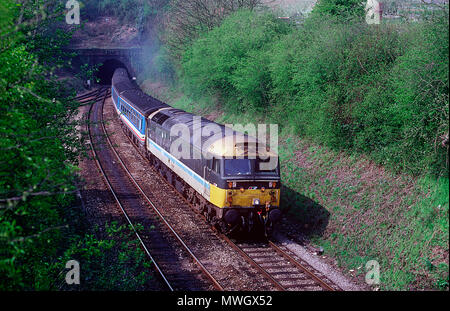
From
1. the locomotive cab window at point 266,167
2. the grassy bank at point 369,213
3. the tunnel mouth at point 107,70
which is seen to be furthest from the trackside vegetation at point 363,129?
the tunnel mouth at point 107,70

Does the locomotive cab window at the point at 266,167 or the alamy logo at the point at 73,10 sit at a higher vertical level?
the alamy logo at the point at 73,10

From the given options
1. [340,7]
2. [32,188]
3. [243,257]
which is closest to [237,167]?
[243,257]

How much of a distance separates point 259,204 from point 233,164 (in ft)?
5.37

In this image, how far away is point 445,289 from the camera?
34.4 ft

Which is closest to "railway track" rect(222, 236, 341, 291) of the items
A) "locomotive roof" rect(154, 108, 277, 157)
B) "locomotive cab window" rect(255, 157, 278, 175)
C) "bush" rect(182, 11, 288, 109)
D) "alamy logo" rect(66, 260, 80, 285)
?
"locomotive cab window" rect(255, 157, 278, 175)

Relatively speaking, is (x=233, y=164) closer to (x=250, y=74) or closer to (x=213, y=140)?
(x=213, y=140)

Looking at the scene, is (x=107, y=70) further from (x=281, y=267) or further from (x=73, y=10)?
(x=281, y=267)

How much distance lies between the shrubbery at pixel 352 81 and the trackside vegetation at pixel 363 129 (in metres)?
0.05

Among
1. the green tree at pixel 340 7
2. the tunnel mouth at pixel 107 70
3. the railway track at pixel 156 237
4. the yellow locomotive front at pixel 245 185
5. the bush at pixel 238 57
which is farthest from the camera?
the tunnel mouth at pixel 107 70

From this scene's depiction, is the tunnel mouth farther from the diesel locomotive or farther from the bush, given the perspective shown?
the diesel locomotive

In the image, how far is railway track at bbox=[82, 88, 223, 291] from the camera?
493 inches

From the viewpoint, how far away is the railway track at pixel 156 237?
493 inches

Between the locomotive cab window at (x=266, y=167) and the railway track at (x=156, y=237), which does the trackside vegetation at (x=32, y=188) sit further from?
the locomotive cab window at (x=266, y=167)

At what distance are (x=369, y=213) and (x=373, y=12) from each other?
10.3 m
